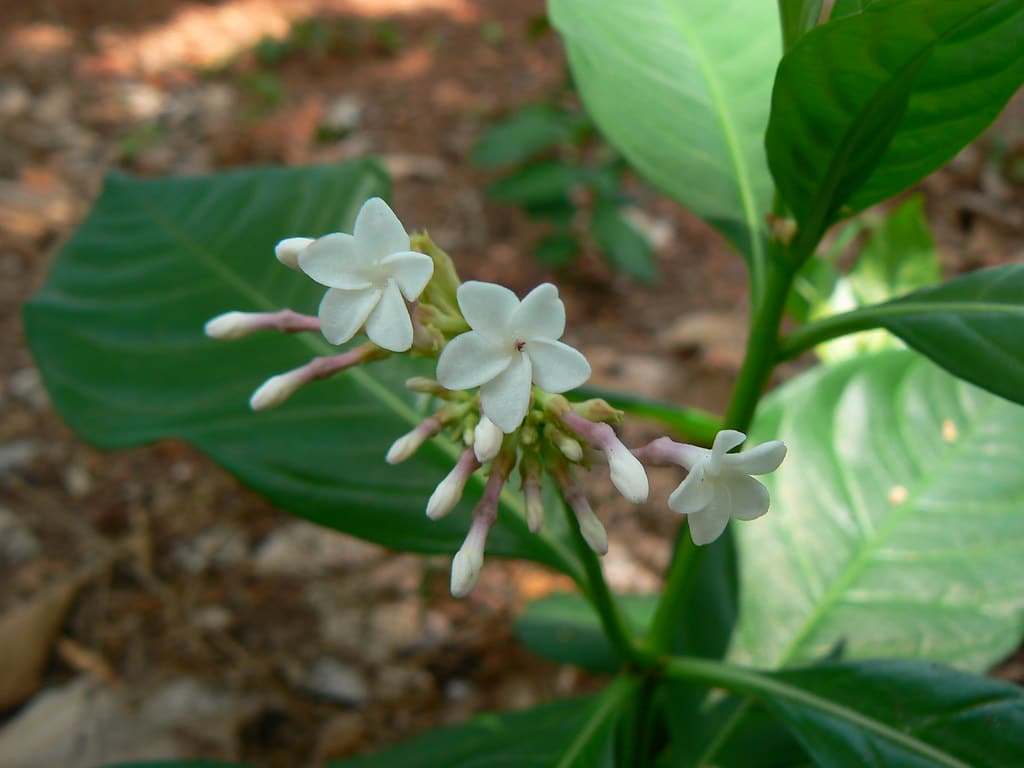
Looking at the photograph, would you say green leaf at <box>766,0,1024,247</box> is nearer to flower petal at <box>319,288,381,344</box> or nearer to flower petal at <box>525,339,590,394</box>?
flower petal at <box>525,339,590,394</box>

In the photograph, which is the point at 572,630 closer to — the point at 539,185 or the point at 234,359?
the point at 234,359

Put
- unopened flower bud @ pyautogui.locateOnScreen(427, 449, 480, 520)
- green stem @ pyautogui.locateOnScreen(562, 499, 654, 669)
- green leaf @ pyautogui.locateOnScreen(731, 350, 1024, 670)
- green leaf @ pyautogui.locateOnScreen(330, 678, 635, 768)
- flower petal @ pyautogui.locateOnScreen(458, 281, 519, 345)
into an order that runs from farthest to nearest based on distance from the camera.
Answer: green leaf @ pyautogui.locateOnScreen(731, 350, 1024, 670) < green leaf @ pyautogui.locateOnScreen(330, 678, 635, 768) < green stem @ pyautogui.locateOnScreen(562, 499, 654, 669) < unopened flower bud @ pyautogui.locateOnScreen(427, 449, 480, 520) < flower petal @ pyautogui.locateOnScreen(458, 281, 519, 345)

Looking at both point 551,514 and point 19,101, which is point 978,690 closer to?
point 551,514

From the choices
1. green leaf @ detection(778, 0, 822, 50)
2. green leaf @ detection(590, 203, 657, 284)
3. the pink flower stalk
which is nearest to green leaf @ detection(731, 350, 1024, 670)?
green leaf @ detection(778, 0, 822, 50)

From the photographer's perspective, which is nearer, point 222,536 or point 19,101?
point 222,536

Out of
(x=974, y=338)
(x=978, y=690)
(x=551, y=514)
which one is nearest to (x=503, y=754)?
(x=551, y=514)

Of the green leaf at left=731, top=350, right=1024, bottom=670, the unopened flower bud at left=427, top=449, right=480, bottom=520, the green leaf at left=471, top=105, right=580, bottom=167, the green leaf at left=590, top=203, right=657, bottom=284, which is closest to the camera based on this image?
the unopened flower bud at left=427, top=449, right=480, bottom=520

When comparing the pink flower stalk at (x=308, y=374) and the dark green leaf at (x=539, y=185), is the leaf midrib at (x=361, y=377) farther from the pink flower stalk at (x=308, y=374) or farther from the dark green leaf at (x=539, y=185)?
the dark green leaf at (x=539, y=185)
